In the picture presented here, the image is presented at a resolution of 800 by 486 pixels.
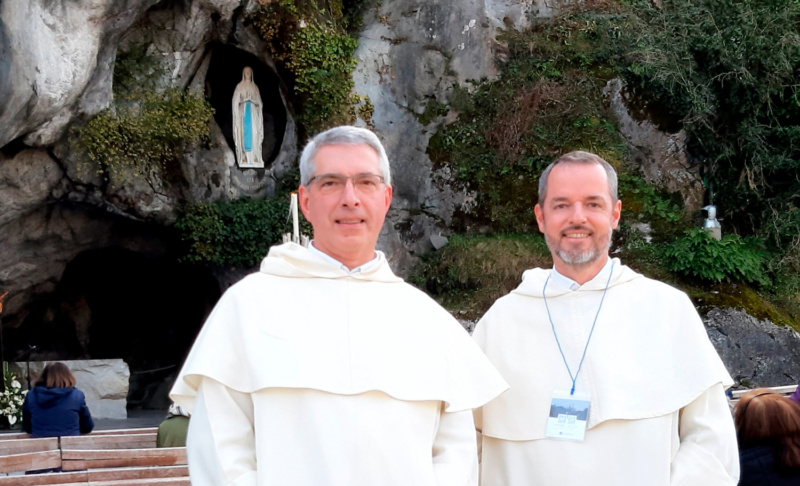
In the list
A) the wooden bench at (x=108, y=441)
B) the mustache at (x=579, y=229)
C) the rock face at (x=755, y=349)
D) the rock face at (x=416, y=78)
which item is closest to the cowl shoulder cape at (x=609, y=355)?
the mustache at (x=579, y=229)

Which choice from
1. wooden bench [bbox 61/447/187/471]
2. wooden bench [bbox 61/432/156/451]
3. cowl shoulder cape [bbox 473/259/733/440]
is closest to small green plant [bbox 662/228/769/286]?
wooden bench [bbox 61/432/156/451]

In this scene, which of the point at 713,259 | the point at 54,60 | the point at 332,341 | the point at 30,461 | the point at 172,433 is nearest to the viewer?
the point at 332,341

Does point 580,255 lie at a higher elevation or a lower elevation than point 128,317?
higher

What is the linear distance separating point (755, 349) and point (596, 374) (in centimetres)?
870

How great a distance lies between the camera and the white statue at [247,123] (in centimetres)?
1313

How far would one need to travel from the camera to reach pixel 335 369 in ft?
8.82

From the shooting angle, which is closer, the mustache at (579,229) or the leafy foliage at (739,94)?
the mustache at (579,229)

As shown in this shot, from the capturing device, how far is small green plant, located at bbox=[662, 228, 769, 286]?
1175cm

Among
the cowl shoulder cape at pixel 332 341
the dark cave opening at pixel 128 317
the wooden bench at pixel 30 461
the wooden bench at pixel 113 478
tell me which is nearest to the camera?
the cowl shoulder cape at pixel 332 341

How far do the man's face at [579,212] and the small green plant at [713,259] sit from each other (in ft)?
30.2

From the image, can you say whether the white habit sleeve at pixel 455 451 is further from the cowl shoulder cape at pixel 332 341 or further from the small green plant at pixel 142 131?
the small green plant at pixel 142 131

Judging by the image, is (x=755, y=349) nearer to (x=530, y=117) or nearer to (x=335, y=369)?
(x=530, y=117)

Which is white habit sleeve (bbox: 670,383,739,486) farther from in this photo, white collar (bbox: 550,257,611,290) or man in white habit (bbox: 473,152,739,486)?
white collar (bbox: 550,257,611,290)

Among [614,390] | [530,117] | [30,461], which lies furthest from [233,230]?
[614,390]
